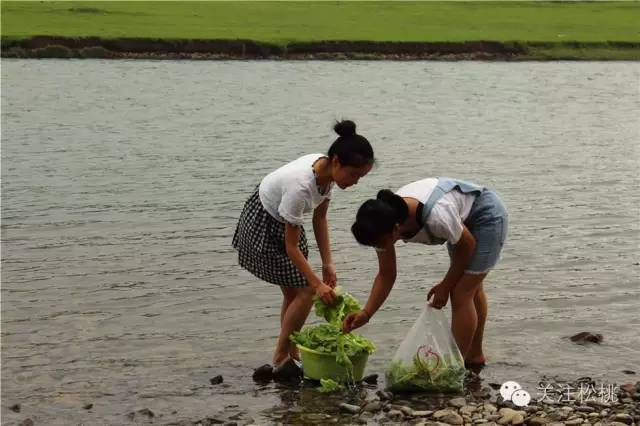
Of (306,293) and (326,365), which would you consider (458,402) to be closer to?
(326,365)

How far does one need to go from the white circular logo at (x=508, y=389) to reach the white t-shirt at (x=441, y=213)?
4.59 feet

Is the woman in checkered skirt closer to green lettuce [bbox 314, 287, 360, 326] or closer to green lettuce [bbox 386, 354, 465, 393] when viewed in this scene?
green lettuce [bbox 314, 287, 360, 326]

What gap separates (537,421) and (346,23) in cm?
5640

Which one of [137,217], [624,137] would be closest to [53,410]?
[137,217]

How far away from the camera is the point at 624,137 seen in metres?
26.2

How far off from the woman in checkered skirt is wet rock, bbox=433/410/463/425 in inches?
47.2

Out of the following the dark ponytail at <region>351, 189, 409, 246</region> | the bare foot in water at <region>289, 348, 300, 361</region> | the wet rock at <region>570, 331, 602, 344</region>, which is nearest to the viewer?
the dark ponytail at <region>351, 189, 409, 246</region>

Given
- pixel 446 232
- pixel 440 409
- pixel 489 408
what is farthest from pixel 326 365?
pixel 446 232

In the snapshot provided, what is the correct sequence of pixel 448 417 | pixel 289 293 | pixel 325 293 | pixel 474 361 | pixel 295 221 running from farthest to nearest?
1. pixel 474 361
2. pixel 289 293
3. pixel 325 293
4. pixel 295 221
5. pixel 448 417

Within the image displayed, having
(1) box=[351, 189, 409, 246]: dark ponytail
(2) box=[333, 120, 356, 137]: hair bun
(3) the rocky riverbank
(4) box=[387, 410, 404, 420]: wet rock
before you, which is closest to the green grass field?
(3) the rocky riverbank

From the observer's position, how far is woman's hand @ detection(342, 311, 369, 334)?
7668 millimetres

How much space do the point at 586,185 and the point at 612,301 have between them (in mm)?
7837

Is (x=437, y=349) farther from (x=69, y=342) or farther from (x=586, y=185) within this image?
(x=586, y=185)

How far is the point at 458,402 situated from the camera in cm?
776
